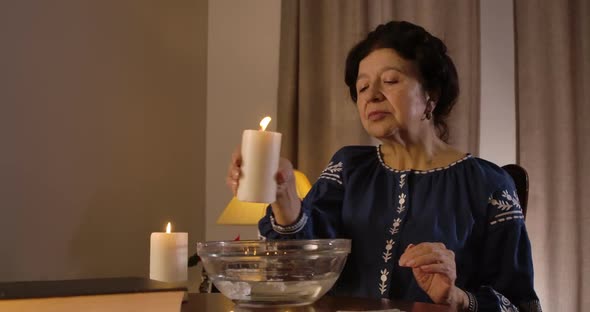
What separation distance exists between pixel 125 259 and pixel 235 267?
1.74 m

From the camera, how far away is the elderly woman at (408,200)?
1.29 meters

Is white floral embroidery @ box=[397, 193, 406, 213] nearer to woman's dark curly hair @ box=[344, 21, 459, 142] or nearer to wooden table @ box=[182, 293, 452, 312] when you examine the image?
woman's dark curly hair @ box=[344, 21, 459, 142]

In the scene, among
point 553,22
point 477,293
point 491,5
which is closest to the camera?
point 477,293

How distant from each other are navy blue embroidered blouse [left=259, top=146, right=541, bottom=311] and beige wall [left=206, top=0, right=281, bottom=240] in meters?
1.48

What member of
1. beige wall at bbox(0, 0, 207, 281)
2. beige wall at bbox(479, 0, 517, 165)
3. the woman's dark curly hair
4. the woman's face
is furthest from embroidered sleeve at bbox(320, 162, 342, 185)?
beige wall at bbox(0, 0, 207, 281)

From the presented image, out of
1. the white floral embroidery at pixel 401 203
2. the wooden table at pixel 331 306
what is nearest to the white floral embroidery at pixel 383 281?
the white floral embroidery at pixel 401 203

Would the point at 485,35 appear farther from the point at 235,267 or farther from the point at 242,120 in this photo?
the point at 235,267

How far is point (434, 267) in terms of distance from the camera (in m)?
0.99

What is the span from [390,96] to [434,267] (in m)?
0.51

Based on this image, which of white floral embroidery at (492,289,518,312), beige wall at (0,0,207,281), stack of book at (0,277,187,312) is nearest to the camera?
→ stack of book at (0,277,187,312)

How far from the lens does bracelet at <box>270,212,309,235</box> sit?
1.23m

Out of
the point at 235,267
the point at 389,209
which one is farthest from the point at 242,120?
the point at 235,267

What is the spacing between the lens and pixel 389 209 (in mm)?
1408

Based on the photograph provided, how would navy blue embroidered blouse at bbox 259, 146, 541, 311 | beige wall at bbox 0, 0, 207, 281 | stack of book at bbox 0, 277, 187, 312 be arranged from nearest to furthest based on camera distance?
stack of book at bbox 0, 277, 187, 312, navy blue embroidered blouse at bbox 259, 146, 541, 311, beige wall at bbox 0, 0, 207, 281
